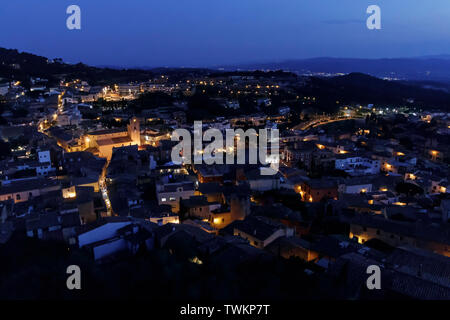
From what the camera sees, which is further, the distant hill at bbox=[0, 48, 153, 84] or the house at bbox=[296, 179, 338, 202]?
the distant hill at bbox=[0, 48, 153, 84]

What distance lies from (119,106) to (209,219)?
1982 cm

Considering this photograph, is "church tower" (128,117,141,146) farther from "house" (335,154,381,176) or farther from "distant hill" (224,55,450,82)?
"distant hill" (224,55,450,82)

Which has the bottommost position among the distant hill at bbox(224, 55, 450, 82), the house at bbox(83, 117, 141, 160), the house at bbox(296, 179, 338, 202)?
the house at bbox(296, 179, 338, 202)

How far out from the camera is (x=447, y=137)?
76.7ft

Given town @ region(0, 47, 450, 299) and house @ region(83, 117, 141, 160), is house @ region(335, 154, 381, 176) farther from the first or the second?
house @ region(83, 117, 141, 160)

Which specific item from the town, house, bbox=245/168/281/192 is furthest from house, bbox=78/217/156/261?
house, bbox=245/168/281/192

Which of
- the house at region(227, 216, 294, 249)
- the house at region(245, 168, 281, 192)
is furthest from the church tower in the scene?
the house at region(227, 216, 294, 249)

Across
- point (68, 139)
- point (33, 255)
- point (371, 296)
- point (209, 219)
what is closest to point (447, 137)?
point (209, 219)

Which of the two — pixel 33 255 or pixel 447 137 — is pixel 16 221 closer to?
pixel 33 255

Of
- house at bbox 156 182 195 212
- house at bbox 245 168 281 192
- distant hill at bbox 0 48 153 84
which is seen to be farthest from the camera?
distant hill at bbox 0 48 153 84

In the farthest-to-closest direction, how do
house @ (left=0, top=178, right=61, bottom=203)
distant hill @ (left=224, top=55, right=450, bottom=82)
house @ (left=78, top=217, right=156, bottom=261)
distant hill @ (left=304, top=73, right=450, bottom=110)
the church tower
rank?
distant hill @ (left=224, top=55, right=450, bottom=82), distant hill @ (left=304, top=73, right=450, bottom=110), the church tower, house @ (left=0, top=178, right=61, bottom=203), house @ (left=78, top=217, right=156, bottom=261)

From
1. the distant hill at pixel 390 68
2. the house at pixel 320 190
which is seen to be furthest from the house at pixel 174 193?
the distant hill at pixel 390 68

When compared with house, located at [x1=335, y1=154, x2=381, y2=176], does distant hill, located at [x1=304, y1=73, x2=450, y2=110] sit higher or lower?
higher
